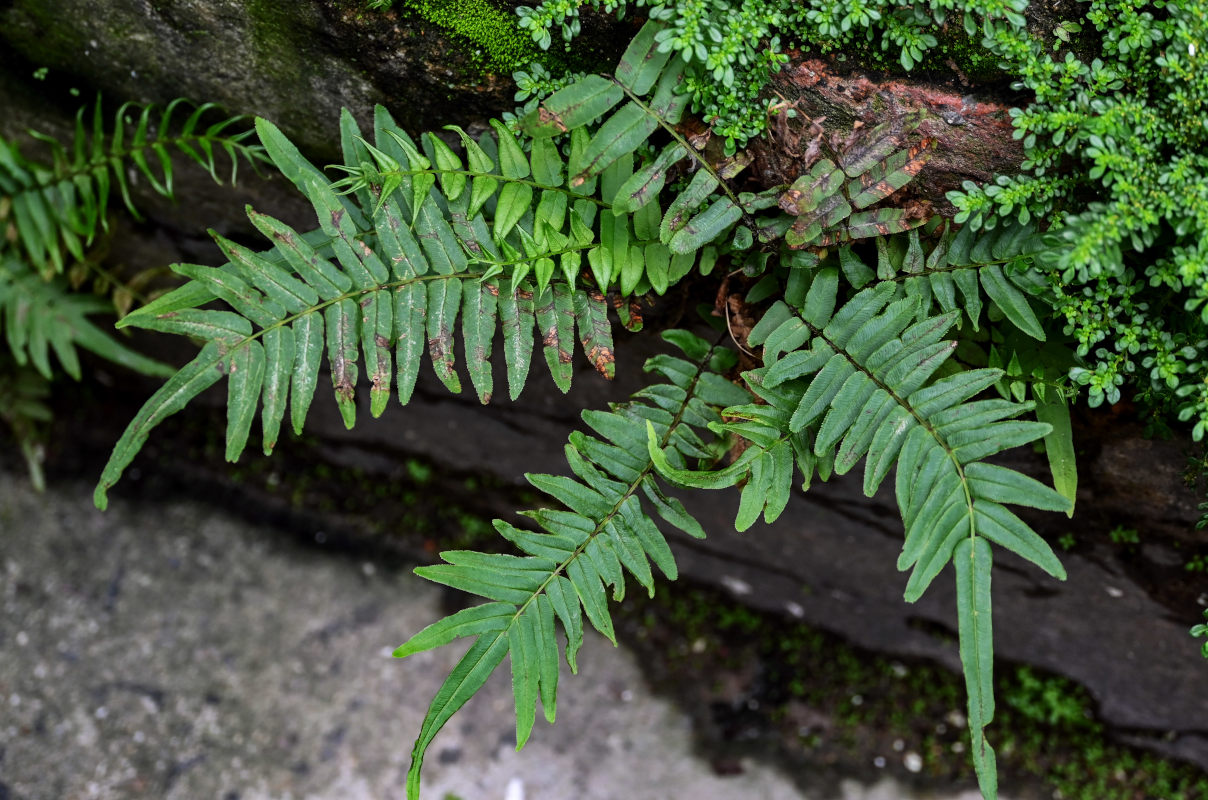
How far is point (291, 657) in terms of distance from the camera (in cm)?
362

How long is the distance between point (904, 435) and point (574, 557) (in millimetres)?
819

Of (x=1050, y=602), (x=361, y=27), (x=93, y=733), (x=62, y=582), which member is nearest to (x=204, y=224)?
(x=361, y=27)

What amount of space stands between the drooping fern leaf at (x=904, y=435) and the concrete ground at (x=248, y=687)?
1.80 metres

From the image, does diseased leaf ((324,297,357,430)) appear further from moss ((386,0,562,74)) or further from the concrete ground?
the concrete ground

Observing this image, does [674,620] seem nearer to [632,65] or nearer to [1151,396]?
[1151,396]

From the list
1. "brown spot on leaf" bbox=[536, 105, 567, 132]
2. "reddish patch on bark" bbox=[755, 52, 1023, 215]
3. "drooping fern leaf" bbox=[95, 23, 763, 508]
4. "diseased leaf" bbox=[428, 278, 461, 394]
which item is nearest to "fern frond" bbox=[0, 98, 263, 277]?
"drooping fern leaf" bbox=[95, 23, 763, 508]

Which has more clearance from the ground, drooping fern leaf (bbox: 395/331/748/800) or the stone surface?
the stone surface

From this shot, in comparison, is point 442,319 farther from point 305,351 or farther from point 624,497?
point 624,497

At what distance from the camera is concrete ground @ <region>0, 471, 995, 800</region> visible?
343cm

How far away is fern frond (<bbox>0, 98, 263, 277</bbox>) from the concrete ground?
4.72 ft

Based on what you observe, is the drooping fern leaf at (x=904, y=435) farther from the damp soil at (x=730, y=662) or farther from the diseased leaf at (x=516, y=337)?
the damp soil at (x=730, y=662)

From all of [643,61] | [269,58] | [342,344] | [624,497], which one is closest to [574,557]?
[624,497]

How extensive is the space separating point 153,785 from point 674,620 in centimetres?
215

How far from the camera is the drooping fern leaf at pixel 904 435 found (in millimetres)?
1800
